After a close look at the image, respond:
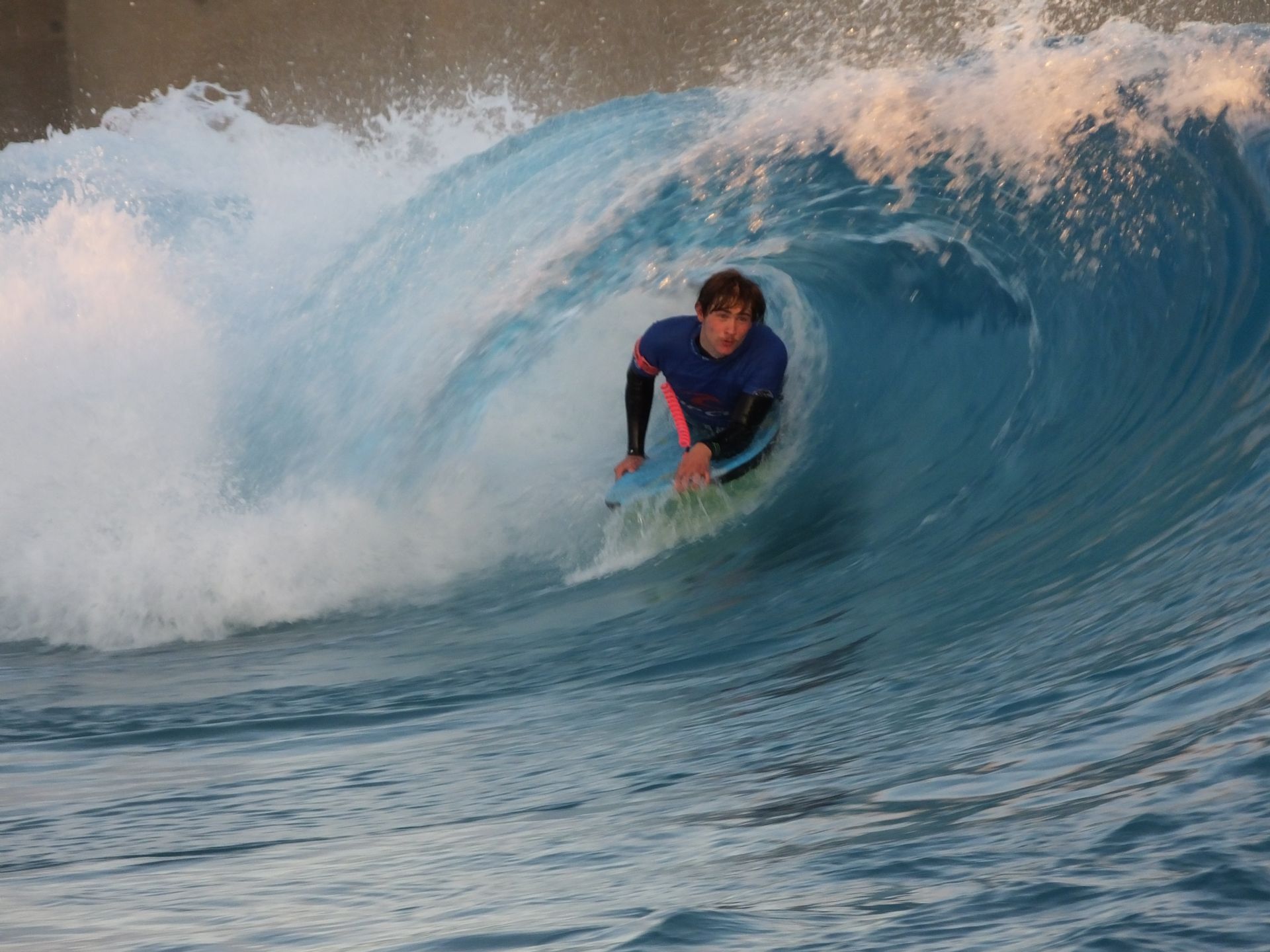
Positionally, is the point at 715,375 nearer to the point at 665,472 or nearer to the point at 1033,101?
the point at 665,472

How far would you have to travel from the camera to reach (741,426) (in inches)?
165

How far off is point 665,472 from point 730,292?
618 millimetres

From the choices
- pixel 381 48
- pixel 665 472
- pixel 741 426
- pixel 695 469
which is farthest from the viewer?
pixel 381 48

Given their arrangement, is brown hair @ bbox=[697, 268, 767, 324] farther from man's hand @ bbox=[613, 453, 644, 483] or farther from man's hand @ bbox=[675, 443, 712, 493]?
man's hand @ bbox=[613, 453, 644, 483]

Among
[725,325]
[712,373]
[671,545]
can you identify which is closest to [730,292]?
[725,325]

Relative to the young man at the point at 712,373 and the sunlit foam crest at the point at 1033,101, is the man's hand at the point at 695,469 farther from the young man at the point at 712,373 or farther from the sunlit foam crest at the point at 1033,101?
the sunlit foam crest at the point at 1033,101

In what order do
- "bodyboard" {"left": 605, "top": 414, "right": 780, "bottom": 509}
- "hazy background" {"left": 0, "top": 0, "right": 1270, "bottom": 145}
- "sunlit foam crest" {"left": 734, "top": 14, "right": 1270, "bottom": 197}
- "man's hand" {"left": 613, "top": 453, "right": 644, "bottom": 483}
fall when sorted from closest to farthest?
"bodyboard" {"left": 605, "top": 414, "right": 780, "bottom": 509}, "man's hand" {"left": 613, "top": 453, "right": 644, "bottom": 483}, "sunlit foam crest" {"left": 734, "top": 14, "right": 1270, "bottom": 197}, "hazy background" {"left": 0, "top": 0, "right": 1270, "bottom": 145}

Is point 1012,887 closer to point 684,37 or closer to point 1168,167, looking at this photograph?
point 1168,167

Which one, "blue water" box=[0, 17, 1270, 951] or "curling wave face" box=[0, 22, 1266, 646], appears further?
"curling wave face" box=[0, 22, 1266, 646]

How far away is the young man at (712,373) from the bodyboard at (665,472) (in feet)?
0.11

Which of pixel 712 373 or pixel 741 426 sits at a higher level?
pixel 712 373

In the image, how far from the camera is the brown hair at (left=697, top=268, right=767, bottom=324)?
4047mm

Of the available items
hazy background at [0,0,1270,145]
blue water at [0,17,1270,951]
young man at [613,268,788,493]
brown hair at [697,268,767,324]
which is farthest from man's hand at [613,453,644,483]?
hazy background at [0,0,1270,145]

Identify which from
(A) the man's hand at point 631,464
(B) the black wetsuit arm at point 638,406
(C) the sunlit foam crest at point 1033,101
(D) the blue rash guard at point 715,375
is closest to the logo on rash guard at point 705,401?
(D) the blue rash guard at point 715,375
